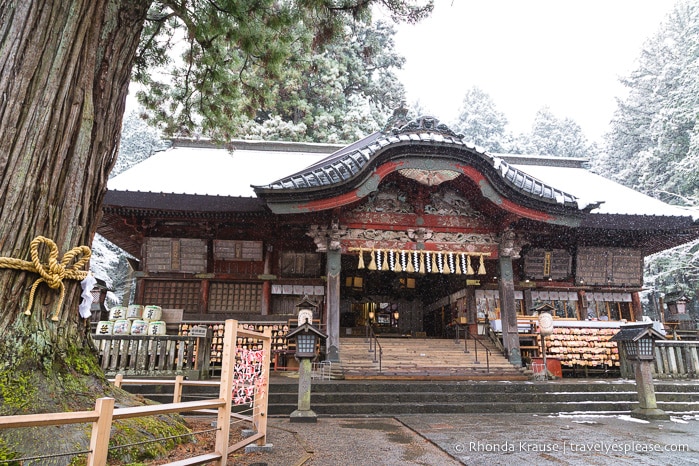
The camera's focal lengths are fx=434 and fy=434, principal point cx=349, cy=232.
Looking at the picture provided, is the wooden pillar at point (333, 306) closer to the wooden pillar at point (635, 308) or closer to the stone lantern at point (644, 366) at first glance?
the stone lantern at point (644, 366)

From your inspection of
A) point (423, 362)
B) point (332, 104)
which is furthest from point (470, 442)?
point (332, 104)

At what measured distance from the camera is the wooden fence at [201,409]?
6.88 feet

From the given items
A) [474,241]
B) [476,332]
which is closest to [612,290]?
[476,332]

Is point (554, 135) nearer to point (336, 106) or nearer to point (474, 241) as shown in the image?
point (336, 106)

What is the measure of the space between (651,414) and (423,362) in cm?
496

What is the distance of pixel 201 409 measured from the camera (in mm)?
3367

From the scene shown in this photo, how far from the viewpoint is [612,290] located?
15000 millimetres

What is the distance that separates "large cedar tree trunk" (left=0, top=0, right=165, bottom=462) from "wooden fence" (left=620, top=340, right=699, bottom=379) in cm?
1205

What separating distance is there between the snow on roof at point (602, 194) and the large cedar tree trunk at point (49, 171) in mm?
11635

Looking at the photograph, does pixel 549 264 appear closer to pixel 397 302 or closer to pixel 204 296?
pixel 397 302

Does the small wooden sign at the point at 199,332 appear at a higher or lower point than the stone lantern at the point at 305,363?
higher

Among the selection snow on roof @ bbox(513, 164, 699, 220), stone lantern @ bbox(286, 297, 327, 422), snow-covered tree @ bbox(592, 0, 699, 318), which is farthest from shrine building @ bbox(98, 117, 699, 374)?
snow-covered tree @ bbox(592, 0, 699, 318)

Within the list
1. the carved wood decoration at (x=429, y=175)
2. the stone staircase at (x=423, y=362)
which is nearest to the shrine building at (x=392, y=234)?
the carved wood decoration at (x=429, y=175)

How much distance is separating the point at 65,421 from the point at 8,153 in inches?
101
